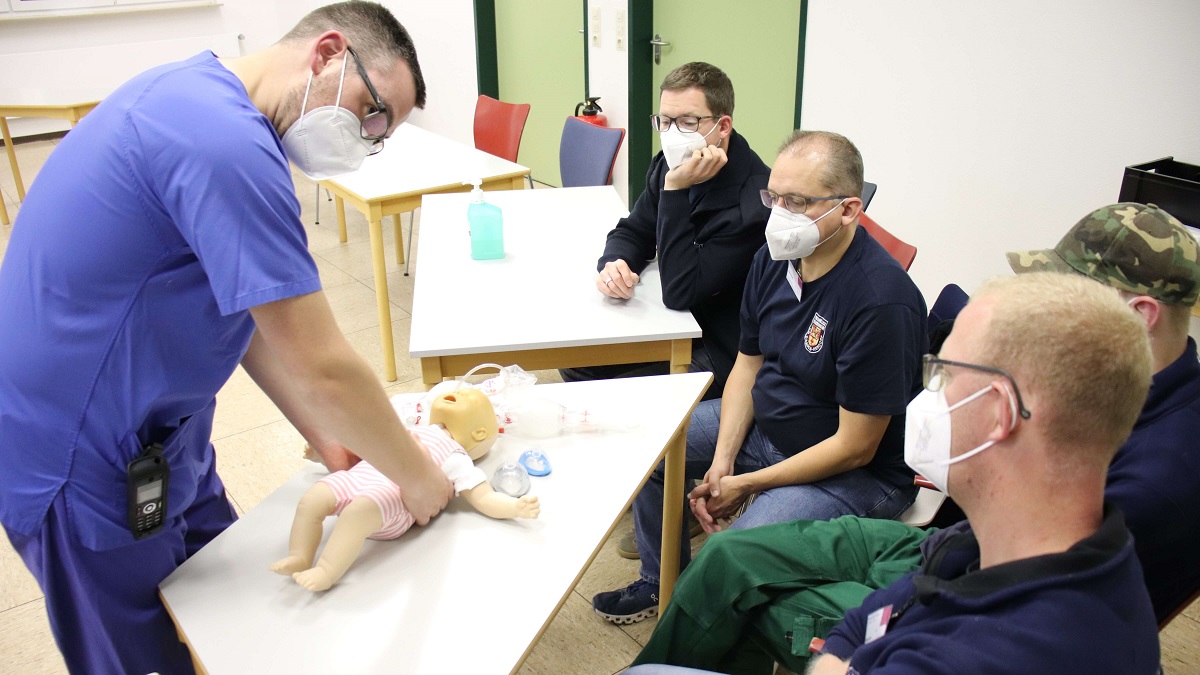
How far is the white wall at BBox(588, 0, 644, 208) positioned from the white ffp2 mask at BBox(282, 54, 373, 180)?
3.55 metres

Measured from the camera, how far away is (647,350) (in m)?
2.23

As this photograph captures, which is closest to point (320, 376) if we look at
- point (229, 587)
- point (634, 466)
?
point (229, 587)

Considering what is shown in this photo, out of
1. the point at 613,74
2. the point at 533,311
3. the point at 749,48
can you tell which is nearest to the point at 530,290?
the point at 533,311

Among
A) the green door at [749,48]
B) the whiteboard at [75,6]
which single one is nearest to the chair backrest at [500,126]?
the green door at [749,48]

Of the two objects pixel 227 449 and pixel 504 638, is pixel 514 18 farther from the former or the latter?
pixel 504 638

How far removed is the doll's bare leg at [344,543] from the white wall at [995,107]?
269 centimetres

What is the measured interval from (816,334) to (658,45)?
3.32m

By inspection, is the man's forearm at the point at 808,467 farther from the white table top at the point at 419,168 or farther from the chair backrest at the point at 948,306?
the white table top at the point at 419,168

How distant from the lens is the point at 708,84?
2.38 m

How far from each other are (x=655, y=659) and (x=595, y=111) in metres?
3.97

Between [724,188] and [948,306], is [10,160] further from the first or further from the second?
[948,306]

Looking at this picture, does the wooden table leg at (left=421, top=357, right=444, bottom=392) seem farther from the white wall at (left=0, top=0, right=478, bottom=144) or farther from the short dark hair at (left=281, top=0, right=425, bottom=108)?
the white wall at (left=0, top=0, right=478, bottom=144)

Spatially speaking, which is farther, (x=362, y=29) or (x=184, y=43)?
(x=184, y=43)

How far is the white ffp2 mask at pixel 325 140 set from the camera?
49.8 inches
